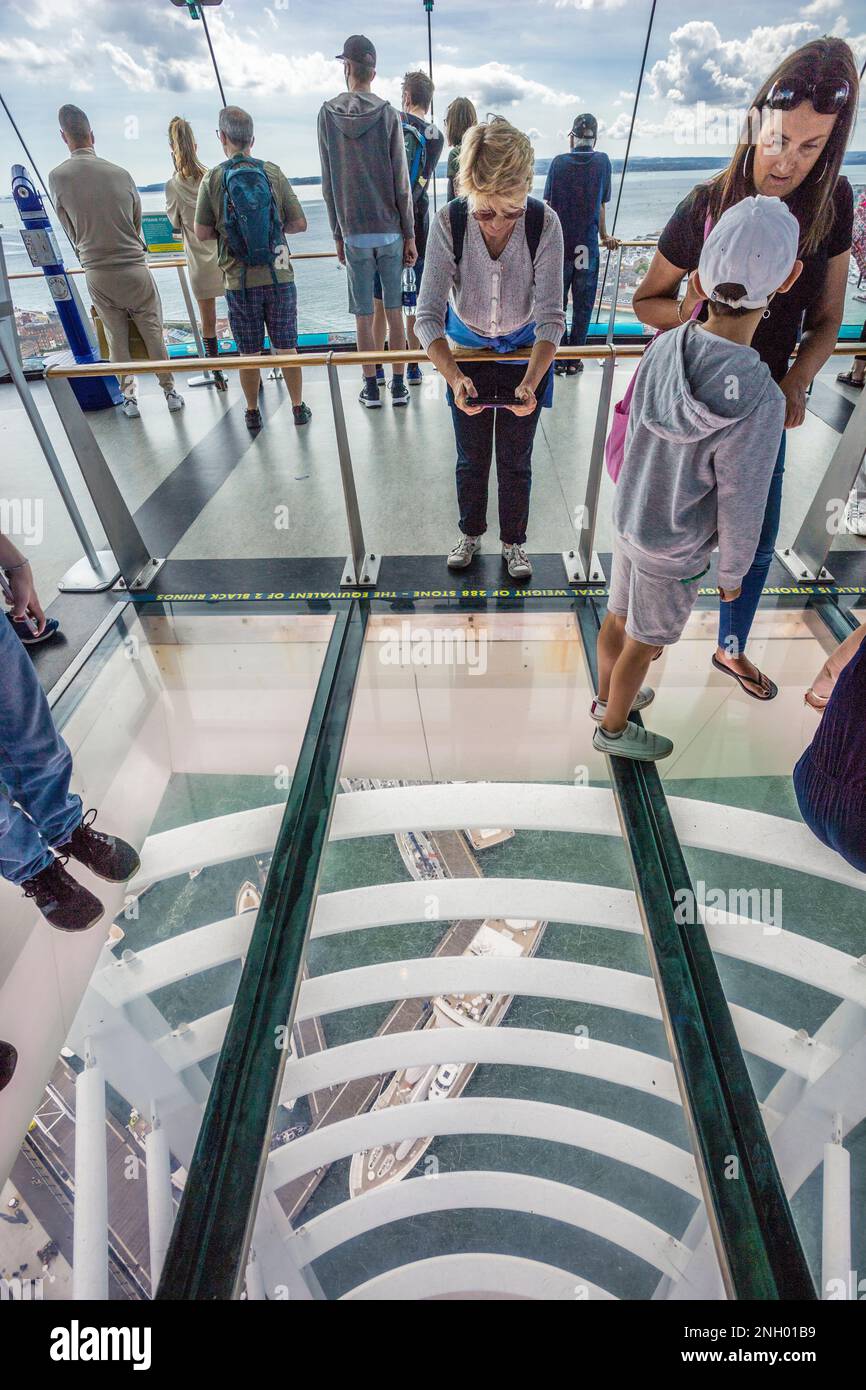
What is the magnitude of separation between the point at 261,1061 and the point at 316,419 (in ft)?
14.0

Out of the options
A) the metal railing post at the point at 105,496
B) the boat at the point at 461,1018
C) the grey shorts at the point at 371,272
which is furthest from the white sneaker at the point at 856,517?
the metal railing post at the point at 105,496

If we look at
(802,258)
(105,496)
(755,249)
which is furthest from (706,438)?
(105,496)

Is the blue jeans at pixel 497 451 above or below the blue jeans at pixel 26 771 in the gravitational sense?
above

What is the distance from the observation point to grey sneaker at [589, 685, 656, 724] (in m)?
2.42

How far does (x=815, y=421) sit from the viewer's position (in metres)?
4.60

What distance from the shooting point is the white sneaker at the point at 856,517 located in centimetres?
343

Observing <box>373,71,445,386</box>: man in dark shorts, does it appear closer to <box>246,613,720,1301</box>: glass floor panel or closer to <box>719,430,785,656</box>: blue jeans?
<box>719,430,785,656</box>: blue jeans

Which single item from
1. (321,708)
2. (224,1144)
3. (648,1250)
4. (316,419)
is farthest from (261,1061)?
(316,419)

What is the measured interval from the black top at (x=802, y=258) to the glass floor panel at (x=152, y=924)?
1.92 metres

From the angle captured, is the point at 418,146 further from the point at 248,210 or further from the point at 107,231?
the point at 107,231

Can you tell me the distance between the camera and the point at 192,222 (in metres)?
4.78

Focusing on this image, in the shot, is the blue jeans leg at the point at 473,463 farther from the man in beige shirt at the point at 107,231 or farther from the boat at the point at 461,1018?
the man in beige shirt at the point at 107,231

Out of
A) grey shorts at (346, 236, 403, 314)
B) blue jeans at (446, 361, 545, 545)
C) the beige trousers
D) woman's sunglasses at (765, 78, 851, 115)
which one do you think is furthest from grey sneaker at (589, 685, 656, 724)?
the beige trousers
